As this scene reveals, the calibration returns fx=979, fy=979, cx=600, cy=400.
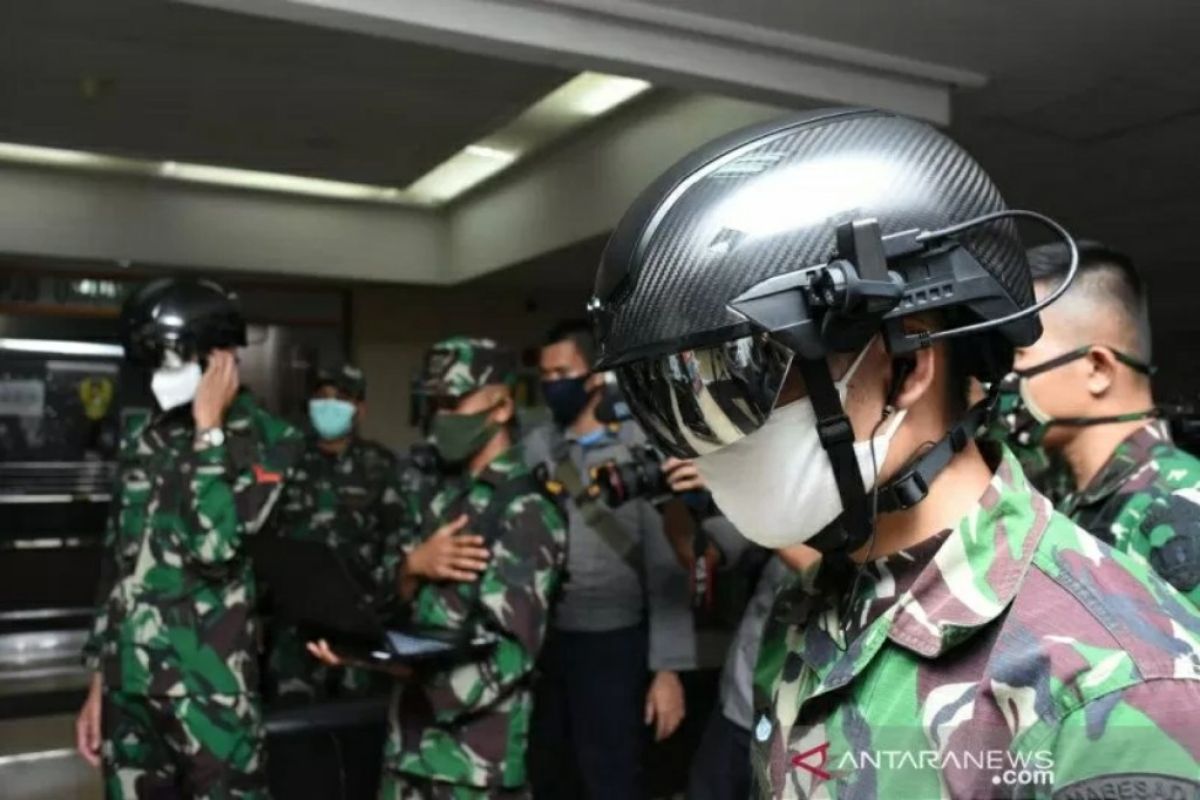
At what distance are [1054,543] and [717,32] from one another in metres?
1.94

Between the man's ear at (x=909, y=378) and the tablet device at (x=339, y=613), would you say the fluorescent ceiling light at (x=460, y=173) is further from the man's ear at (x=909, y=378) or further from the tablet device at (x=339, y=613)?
the man's ear at (x=909, y=378)

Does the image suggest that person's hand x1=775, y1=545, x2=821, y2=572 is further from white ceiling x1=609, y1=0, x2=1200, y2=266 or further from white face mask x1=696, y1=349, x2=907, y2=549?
white ceiling x1=609, y1=0, x2=1200, y2=266

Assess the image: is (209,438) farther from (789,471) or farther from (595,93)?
(595,93)

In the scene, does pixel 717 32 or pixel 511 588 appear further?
pixel 717 32

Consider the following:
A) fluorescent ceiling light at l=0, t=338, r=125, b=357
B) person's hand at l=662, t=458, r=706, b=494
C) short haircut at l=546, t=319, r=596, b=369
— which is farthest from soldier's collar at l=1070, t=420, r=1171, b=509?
fluorescent ceiling light at l=0, t=338, r=125, b=357

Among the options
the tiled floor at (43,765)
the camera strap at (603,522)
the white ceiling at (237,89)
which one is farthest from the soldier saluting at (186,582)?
the tiled floor at (43,765)

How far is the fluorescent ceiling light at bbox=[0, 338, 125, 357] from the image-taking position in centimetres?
563

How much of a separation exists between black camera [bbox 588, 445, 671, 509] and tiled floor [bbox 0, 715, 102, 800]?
2.49 meters

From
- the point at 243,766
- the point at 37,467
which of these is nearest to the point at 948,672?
the point at 243,766

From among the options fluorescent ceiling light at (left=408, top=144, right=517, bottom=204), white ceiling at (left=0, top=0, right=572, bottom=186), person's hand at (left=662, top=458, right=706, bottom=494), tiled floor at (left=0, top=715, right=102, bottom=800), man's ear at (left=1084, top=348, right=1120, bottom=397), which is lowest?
tiled floor at (left=0, top=715, right=102, bottom=800)

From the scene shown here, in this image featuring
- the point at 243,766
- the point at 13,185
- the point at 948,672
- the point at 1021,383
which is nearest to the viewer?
the point at 948,672

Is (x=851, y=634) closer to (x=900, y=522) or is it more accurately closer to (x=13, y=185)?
(x=900, y=522)

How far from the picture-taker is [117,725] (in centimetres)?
232

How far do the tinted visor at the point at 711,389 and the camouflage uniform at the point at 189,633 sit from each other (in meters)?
1.72
